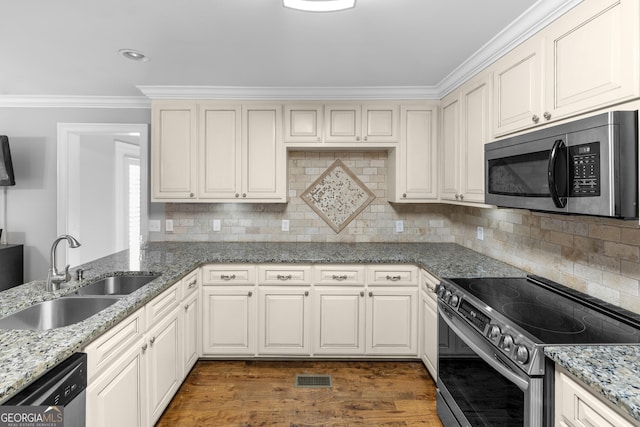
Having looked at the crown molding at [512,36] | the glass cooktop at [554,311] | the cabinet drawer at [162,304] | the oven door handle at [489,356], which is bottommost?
the oven door handle at [489,356]

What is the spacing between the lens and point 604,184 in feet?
4.29

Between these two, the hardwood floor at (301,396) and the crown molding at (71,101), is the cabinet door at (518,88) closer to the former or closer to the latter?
the hardwood floor at (301,396)

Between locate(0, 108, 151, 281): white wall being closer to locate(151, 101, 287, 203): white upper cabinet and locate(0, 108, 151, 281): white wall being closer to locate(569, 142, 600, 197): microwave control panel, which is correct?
locate(151, 101, 287, 203): white upper cabinet

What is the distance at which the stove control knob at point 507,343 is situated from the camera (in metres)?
1.41

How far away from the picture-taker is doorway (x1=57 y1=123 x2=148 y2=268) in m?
3.58

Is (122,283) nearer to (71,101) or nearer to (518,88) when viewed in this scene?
(71,101)

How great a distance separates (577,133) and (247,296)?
240 centimetres

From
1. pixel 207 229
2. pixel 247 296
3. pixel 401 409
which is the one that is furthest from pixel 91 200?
pixel 401 409

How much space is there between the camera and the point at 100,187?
4.80m

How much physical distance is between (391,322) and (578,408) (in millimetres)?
1782

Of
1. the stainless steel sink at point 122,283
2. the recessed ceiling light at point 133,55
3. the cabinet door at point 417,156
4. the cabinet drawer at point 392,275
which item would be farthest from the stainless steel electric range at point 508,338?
the recessed ceiling light at point 133,55

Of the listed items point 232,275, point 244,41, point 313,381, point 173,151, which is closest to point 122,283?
point 232,275

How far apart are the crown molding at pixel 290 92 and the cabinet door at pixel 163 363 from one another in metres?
1.90

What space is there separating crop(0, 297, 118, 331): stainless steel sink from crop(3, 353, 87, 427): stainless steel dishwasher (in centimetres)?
53
